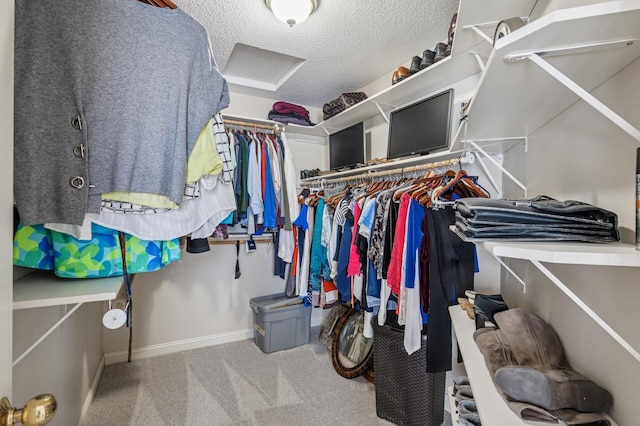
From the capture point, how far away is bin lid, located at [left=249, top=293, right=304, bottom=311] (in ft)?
8.39

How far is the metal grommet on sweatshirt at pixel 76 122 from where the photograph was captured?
26.2 inches

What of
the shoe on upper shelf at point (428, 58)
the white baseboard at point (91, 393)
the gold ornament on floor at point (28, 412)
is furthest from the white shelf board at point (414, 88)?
the white baseboard at point (91, 393)

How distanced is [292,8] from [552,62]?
1.32 m

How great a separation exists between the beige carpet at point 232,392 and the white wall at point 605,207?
4.27 feet

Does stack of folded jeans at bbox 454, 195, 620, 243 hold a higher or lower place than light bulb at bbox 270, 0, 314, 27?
lower

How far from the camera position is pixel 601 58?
63 cm

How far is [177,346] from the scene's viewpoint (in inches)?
101

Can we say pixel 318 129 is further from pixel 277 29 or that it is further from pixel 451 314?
pixel 451 314

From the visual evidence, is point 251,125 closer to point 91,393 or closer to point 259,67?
point 259,67

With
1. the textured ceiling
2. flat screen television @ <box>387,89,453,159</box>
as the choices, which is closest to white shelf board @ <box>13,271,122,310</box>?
the textured ceiling

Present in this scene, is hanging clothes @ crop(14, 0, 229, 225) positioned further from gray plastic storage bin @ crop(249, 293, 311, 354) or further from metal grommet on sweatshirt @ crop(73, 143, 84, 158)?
gray plastic storage bin @ crop(249, 293, 311, 354)

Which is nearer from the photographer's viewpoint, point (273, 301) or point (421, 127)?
point (421, 127)

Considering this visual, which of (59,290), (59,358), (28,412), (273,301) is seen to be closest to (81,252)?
(59,290)

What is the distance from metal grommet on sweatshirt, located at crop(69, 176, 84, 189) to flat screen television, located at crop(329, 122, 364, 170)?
79.4 inches
